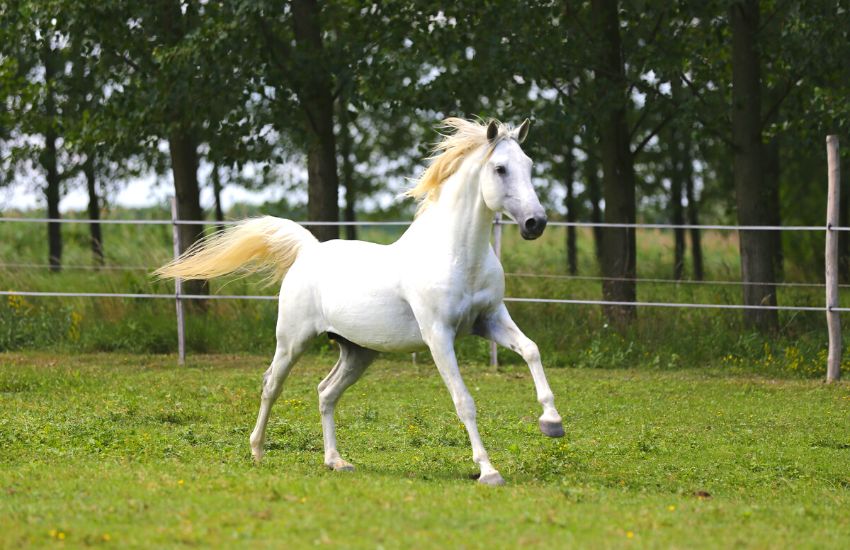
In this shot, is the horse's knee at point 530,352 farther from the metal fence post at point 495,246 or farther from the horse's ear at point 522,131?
the metal fence post at point 495,246

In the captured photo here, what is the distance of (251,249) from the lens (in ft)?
26.5

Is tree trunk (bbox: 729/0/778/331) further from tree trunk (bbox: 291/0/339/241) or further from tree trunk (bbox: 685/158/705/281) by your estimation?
tree trunk (bbox: 685/158/705/281)

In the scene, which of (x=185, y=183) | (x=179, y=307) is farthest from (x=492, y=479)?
(x=185, y=183)

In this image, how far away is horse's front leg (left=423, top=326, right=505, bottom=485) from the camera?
6.67m

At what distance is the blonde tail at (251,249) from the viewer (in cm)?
796

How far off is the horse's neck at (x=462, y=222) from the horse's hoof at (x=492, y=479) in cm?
118

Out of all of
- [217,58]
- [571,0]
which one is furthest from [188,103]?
[571,0]

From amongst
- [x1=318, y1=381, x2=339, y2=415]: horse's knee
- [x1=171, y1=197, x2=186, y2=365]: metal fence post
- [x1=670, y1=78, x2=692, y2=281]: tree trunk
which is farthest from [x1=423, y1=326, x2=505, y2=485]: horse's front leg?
[x1=670, y1=78, x2=692, y2=281]: tree trunk

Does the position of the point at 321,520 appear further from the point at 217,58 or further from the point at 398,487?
the point at 217,58

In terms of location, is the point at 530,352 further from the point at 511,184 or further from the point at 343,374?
the point at 343,374

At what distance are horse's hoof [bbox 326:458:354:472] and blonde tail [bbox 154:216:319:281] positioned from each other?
141 centimetres

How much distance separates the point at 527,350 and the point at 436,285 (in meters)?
0.65

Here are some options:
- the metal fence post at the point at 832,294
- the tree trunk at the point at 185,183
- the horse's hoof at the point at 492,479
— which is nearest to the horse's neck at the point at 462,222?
the horse's hoof at the point at 492,479

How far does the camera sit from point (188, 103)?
14406mm
